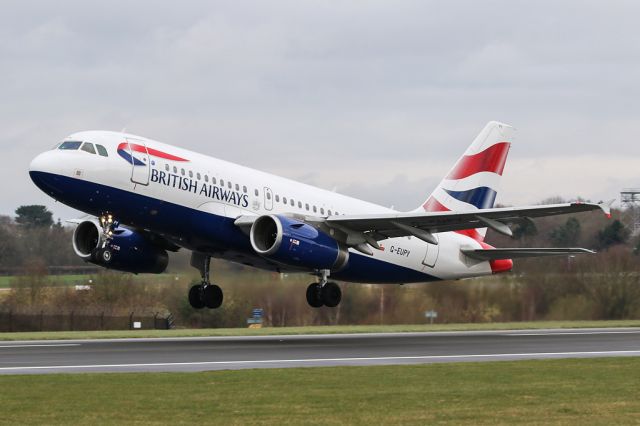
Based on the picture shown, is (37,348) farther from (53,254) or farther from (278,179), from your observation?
(53,254)

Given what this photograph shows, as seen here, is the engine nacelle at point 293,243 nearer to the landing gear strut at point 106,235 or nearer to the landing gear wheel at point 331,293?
the landing gear wheel at point 331,293

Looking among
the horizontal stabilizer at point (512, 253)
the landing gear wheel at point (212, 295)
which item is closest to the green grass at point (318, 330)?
the landing gear wheel at point (212, 295)

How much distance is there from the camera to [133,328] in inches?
2196

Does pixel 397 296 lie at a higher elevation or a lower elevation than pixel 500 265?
lower

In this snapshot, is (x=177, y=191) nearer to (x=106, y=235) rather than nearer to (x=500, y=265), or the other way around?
(x=106, y=235)

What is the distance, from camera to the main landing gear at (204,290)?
43188 mm

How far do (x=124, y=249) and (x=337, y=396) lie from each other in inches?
870

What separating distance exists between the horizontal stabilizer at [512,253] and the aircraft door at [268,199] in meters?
11.0

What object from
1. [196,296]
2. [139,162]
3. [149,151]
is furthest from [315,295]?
[139,162]

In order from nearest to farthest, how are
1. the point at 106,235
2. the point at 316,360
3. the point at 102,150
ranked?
the point at 316,360
the point at 102,150
the point at 106,235

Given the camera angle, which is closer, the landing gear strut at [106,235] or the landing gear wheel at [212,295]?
the landing gear strut at [106,235]

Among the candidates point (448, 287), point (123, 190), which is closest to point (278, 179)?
point (123, 190)

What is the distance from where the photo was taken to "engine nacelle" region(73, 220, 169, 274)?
4219 cm

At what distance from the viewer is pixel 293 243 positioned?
3762 centimetres
